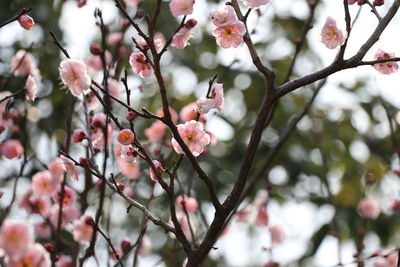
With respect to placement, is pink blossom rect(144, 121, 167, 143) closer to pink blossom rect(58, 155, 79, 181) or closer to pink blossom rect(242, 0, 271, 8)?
pink blossom rect(58, 155, 79, 181)

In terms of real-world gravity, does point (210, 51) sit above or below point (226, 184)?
above

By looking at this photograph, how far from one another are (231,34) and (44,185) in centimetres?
102

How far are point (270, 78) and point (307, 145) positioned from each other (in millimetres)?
2113

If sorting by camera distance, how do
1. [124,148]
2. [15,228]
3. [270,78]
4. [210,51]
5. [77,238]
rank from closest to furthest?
1. [15,228]
2. [270,78]
3. [124,148]
4. [77,238]
5. [210,51]

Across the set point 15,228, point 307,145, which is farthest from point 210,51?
point 15,228

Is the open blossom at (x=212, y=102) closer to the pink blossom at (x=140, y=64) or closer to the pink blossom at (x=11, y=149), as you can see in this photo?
the pink blossom at (x=140, y=64)

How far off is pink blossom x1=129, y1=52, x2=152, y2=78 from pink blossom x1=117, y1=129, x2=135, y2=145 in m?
0.26

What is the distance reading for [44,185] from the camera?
238cm

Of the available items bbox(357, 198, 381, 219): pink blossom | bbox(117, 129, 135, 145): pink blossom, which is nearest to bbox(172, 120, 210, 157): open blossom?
bbox(117, 129, 135, 145): pink blossom

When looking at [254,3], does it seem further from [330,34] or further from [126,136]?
[126,136]

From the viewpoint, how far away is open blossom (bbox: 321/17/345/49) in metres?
1.78

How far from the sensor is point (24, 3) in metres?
3.27

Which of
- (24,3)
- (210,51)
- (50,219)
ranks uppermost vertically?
(210,51)

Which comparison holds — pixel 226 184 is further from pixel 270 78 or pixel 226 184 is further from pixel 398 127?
pixel 270 78
